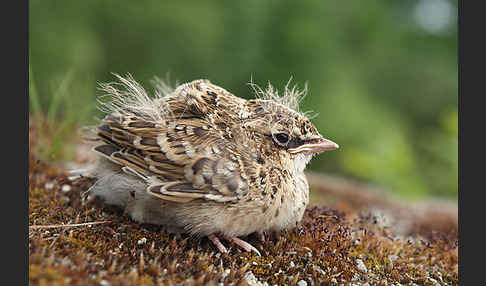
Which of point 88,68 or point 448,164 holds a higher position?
point 88,68

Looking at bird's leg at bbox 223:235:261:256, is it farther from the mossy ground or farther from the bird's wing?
the bird's wing

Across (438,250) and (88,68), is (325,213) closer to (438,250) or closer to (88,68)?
(438,250)

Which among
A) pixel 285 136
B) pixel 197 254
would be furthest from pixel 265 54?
pixel 197 254

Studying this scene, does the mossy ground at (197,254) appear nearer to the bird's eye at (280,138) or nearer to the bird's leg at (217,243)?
the bird's leg at (217,243)

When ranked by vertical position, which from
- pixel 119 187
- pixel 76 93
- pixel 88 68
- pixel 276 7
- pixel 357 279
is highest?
pixel 276 7

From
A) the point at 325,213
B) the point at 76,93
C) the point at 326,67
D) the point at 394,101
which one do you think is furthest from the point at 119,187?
the point at 394,101

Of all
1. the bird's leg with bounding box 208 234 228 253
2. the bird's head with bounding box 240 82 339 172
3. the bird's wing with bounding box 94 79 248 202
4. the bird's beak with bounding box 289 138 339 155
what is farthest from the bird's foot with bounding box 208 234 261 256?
the bird's beak with bounding box 289 138 339 155

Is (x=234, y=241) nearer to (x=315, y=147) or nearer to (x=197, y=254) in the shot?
(x=197, y=254)
